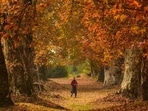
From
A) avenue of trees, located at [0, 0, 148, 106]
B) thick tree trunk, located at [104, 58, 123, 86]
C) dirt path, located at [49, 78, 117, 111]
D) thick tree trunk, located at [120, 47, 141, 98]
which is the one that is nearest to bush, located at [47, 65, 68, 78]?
avenue of trees, located at [0, 0, 148, 106]

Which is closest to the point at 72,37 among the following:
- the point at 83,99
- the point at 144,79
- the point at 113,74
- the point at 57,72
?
the point at 113,74

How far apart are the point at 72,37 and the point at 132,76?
21.1m

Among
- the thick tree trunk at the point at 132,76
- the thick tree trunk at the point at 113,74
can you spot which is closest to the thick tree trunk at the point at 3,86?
the thick tree trunk at the point at 132,76

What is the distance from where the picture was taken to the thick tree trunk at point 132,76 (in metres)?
25.5

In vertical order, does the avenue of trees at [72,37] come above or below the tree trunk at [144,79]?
above

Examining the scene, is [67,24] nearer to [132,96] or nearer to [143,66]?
[132,96]

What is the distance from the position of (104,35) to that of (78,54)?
81.7 feet

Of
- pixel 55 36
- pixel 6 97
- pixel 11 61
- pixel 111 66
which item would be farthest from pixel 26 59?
pixel 111 66

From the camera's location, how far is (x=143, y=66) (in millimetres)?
22109

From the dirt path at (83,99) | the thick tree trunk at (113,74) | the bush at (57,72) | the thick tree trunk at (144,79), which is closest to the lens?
the thick tree trunk at (144,79)

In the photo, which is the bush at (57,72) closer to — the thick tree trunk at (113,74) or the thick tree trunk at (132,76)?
the thick tree trunk at (113,74)

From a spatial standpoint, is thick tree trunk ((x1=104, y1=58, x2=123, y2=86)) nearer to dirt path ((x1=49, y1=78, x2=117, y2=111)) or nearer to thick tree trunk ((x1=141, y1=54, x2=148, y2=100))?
dirt path ((x1=49, y1=78, x2=117, y2=111))

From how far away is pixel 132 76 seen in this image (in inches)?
1035

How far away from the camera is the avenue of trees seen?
13.8 m
